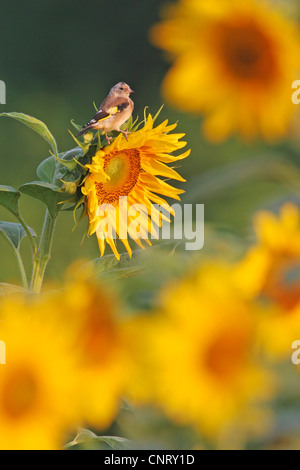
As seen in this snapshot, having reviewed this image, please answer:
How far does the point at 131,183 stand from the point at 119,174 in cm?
2

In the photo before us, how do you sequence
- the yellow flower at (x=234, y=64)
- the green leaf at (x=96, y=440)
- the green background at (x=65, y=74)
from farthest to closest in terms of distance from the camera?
1. the green background at (x=65, y=74)
2. the green leaf at (x=96, y=440)
3. the yellow flower at (x=234, y=64)

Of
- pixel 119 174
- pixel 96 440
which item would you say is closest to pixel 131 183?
pixel 119 174

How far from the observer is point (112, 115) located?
0.56 m

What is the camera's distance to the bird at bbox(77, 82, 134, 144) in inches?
22.0

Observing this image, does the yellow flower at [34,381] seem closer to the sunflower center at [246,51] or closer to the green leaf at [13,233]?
the sunflower center at [246,51]

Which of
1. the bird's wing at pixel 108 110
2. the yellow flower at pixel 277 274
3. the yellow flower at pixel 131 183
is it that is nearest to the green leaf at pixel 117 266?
the yellow flower at pixel 131 183

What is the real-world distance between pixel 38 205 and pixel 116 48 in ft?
0.77

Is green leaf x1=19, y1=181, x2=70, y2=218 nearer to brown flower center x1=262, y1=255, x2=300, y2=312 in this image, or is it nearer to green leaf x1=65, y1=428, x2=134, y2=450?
green leaf x1=65, y1=428, x2=134, y2=450

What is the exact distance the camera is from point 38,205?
811 millimetres

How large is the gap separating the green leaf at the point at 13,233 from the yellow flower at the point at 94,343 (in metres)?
0.28

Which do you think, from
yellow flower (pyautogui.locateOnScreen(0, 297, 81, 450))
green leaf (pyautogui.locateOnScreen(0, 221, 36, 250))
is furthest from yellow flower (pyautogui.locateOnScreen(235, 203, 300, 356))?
green leaf (pyautogui.locateOnScreen(0, 221, 36, 250))

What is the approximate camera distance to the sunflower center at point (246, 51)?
0.26 meters
